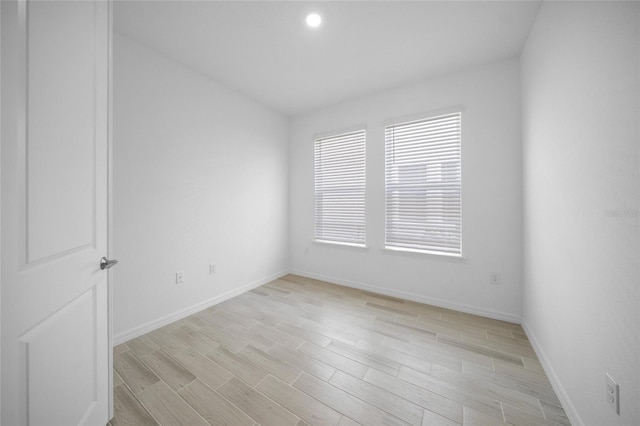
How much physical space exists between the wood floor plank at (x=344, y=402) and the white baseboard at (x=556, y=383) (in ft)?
3.13

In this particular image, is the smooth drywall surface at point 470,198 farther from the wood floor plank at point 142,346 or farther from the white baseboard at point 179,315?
the wood floor plank at point 142,346

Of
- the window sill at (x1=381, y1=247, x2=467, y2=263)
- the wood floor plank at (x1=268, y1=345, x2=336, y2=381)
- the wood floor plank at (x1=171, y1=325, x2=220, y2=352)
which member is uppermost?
the window sill at (x1=381, y1=247, x2=467, y2=263)

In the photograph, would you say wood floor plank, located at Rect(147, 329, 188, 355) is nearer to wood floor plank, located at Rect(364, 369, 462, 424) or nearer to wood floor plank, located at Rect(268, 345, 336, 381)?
wood floor plank, located at Rect(268, 345, 336, 381)

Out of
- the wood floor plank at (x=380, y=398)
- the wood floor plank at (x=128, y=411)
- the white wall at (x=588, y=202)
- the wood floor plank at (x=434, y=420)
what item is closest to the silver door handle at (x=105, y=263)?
the wood floor plank at (x=128, y=411)

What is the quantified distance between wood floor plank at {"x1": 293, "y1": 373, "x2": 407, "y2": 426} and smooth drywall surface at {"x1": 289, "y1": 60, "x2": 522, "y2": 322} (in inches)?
70.6

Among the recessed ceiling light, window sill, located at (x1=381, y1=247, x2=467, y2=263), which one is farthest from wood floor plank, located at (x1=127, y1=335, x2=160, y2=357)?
the recessed ceiling light

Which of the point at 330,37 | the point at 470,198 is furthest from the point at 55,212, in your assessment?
the point at 470,198

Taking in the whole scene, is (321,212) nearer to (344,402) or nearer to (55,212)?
(344,402)

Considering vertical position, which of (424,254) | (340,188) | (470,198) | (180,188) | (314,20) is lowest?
(424,254)

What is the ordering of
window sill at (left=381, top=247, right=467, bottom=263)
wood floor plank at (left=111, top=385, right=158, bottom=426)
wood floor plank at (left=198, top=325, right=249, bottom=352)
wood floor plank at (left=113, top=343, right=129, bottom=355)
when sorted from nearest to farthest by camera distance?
wood floor plank at (left=111, top=385, right=158, bottom=426) → wood floor plank at (left=113, top=343, right=129, bottom=355) → wood floor plank at (left=198, top=325, right=249, bottom=352) → window sill at (left=381, top=247, right=467, bottom=263)

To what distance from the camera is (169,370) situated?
5.70ft

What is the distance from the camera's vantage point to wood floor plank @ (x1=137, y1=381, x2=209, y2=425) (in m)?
1.33

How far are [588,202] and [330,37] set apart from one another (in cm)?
226

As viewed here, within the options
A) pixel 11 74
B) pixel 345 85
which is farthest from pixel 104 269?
pixel 345 85
